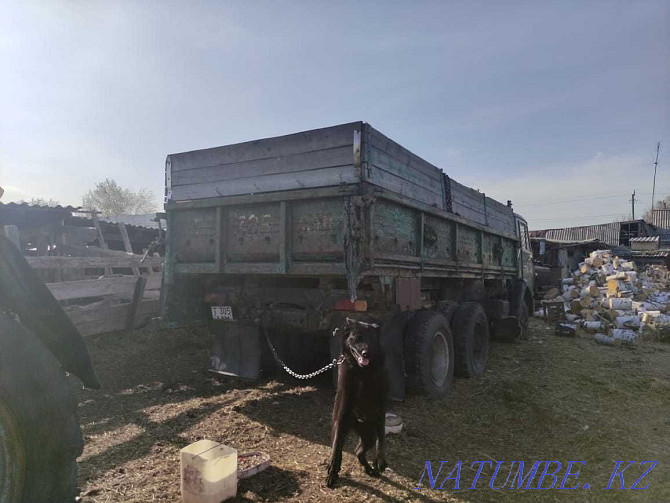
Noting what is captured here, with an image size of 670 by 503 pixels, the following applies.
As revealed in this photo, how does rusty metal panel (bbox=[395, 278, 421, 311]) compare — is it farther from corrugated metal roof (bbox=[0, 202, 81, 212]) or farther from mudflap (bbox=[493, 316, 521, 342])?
corrugated metal roof (bbox=[0, 202, 81, 212])

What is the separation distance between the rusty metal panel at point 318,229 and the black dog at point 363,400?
98cm

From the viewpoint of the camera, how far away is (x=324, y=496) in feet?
8.52

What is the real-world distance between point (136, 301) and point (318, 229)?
520 cm

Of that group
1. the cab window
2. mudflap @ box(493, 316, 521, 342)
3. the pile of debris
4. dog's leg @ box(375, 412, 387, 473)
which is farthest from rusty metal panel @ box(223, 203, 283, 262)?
the pile of debris

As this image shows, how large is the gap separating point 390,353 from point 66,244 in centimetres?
993

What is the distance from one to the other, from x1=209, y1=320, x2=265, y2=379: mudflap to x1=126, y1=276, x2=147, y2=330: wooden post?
135 inches

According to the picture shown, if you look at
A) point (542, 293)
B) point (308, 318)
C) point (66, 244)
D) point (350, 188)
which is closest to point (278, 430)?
point (308, 318)

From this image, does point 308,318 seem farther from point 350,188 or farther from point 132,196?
point 132,196

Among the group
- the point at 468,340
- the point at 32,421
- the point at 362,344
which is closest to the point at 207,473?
the point at 32,421

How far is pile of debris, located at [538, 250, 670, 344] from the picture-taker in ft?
32.7

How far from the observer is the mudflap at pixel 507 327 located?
777 cm

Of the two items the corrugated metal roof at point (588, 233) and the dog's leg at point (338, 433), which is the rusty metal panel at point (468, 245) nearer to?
the dog's leg at point (338, 433)

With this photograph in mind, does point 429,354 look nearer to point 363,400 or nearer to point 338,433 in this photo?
point 363,400

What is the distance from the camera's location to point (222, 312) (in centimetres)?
441
